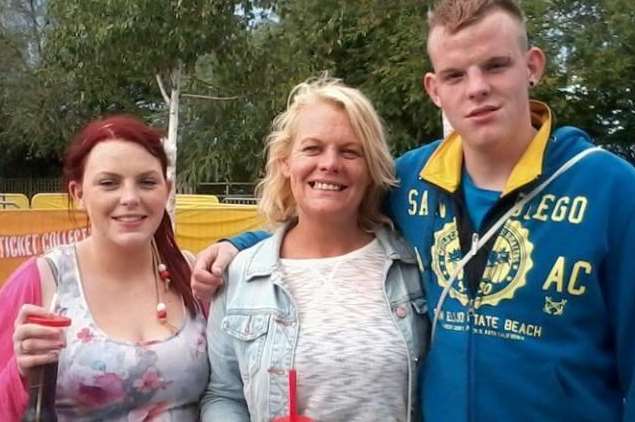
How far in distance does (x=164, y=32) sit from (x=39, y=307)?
8489mm

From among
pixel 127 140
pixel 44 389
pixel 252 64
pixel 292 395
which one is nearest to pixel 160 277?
pixel 127 140

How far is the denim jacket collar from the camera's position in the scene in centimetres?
247

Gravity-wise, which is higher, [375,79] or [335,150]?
[375,79]

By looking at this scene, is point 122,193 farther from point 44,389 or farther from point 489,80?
point 489,80

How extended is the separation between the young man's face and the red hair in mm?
1006

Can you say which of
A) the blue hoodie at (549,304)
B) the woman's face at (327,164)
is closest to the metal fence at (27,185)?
the woman's face at (327,164)

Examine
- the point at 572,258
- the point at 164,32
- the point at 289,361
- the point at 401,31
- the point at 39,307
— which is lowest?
the point at 289,361

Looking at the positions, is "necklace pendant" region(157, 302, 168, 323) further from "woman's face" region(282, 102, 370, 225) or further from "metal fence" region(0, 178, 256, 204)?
"metal fence" region(0, 178, 256, 204)

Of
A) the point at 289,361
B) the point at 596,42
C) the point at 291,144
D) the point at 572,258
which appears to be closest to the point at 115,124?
the point at 291,144

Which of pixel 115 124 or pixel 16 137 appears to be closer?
pixel 115 124

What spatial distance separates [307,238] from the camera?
256 cm

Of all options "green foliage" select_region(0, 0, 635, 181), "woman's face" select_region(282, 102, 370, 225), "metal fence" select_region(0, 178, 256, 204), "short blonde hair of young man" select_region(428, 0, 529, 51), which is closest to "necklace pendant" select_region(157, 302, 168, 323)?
"woman's face" select_region(282, 102, 370, 225)

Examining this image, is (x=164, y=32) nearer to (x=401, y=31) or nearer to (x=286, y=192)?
(x=401, y=31)

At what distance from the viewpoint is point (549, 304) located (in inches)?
81.2
